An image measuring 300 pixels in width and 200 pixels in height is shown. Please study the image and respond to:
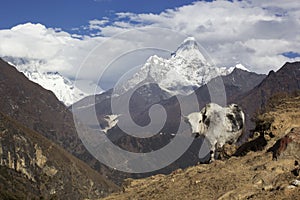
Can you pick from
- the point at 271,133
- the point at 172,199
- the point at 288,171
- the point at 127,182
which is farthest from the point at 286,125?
the point at 127,182

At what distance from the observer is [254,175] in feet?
64.7

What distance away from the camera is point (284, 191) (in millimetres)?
16875

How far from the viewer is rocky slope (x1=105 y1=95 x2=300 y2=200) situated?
18.2 metres

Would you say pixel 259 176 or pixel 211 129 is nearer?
pixel 259 176

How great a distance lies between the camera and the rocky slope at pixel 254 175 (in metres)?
18.2

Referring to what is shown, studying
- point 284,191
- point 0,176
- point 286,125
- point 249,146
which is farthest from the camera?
point 0,176

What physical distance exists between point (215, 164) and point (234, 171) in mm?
3168

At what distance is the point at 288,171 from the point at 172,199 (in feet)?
15.7

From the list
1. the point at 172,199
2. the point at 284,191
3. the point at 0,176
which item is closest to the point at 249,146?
the point at 172,199

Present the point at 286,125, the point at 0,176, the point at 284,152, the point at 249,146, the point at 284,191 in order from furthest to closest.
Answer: the point at 0,176 → the point at 249,146 → the point at 286,125 → the point at 284,152 → the point at 284,191

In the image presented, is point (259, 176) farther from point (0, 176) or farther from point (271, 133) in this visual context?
point (0, 176)

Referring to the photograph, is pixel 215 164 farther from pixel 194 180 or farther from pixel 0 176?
pixel 0 176

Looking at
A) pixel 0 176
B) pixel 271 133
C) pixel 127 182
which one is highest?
pixel 271 133

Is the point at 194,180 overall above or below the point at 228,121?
below
